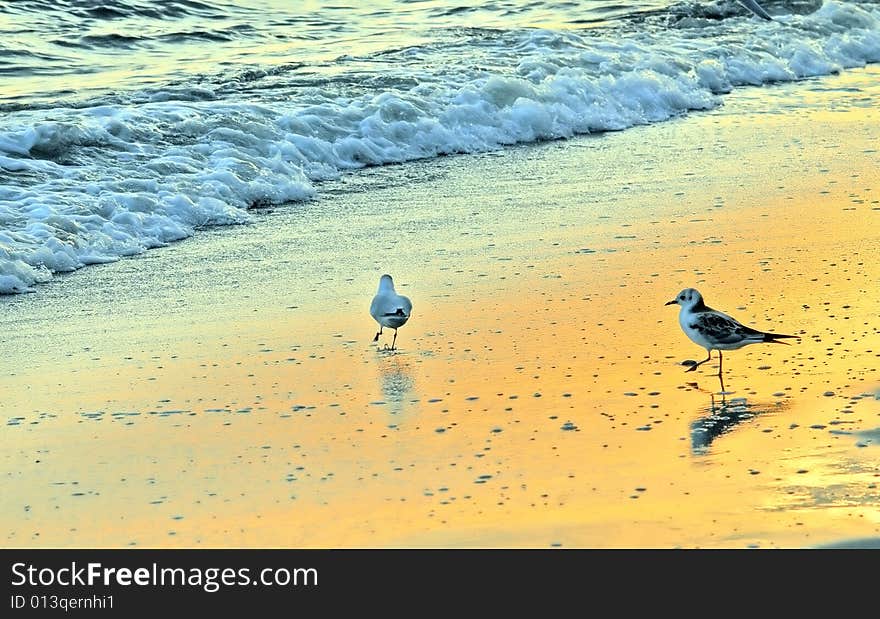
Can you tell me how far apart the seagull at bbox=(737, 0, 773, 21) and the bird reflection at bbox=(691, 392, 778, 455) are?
1572 centimetres

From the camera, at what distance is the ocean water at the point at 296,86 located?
9641 millimetres

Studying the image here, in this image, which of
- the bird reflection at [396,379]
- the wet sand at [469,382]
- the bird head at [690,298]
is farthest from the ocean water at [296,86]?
the bird head at [690,298]

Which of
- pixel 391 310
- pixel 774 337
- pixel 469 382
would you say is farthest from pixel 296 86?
pixel 774 337

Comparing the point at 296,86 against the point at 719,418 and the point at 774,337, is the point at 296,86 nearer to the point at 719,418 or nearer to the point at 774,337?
the point at 774,337

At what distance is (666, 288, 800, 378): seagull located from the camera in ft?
19.3

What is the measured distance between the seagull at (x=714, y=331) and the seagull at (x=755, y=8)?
15202 millimetres

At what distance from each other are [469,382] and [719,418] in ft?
3.57

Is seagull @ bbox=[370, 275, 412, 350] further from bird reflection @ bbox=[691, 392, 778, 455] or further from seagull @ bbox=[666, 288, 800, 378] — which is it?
bird reflection @ bbox=[691, 392, 778, 455]

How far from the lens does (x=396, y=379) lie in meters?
6.07

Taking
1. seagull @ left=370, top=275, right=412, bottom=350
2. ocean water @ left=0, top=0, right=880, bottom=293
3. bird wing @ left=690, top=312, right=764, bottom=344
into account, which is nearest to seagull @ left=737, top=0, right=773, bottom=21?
ocean water @ left=0, top=0, right=880, bottom=293

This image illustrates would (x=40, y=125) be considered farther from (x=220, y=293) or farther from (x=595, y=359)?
(x=595, y=359)

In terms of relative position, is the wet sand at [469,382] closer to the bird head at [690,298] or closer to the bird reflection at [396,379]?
the bird reflection at [396,379]

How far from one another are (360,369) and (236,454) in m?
1.16
